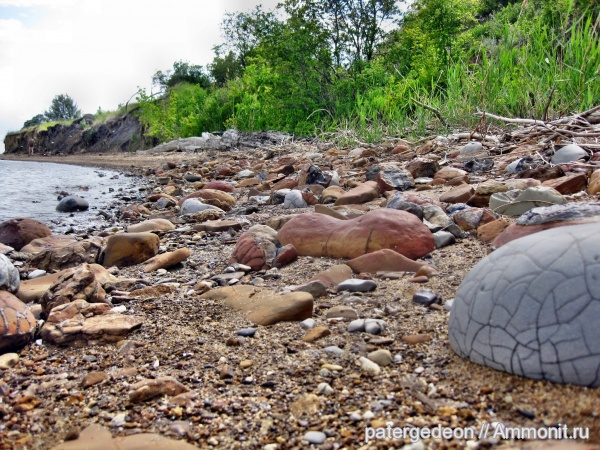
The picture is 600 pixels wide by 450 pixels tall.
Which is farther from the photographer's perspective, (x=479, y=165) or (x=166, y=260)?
(x=479, y=165)

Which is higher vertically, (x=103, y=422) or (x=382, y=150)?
(x=382, y=150)

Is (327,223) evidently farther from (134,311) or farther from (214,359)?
(214,359)

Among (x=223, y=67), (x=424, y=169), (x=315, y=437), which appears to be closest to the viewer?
(x=315, y=437)

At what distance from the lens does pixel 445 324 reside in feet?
6.22

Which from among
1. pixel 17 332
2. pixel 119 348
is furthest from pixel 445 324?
pixel 17 332

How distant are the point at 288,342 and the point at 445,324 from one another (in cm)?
54

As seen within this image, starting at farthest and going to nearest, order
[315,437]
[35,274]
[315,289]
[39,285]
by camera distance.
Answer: [35,274], [39,285], [315,289], [315,437]

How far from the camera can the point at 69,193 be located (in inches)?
344

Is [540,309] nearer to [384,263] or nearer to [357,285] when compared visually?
[357,285]

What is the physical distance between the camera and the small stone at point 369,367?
64.9 inches

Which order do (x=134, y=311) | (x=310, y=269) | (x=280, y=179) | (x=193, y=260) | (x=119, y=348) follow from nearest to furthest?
(x=119, y=348)
(x=134, y=311)
(x=310, y=269)
(x=193, y=260)
(x=280, y=179)

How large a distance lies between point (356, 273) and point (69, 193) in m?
7.29

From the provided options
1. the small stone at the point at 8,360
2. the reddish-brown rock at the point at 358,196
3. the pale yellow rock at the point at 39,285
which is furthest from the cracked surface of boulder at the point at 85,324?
the reddish-brown rock at the point at 358,196

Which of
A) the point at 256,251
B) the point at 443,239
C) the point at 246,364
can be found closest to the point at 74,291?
the point at 256,251
